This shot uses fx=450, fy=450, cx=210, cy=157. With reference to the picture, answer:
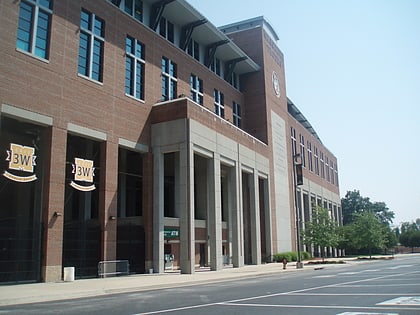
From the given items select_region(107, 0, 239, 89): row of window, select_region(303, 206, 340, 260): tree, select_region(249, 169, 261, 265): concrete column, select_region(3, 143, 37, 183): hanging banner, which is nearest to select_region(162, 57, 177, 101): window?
select_region(107, 0, 239, 89): row of window

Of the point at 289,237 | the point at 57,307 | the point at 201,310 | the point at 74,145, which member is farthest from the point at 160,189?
the point at 289,237

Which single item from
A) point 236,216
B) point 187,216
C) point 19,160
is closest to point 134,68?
point 187,216

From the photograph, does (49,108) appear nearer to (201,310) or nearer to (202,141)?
(202,141)

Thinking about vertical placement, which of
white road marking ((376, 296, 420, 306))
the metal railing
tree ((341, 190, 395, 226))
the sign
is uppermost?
tree ((341, 190, 395, 226))

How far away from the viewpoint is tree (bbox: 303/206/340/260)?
5359 centimetres

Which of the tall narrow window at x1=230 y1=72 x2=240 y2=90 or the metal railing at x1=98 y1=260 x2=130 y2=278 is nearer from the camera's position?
the metal railing at x1=98 y1=260 x2=130 y2=278

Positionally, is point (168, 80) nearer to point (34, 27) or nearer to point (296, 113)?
point (34, 27)

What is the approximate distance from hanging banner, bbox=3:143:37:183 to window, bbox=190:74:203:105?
19.7 m

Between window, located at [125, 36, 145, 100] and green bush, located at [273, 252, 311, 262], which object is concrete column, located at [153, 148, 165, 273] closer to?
window, located at [125, 36, 145, 100]

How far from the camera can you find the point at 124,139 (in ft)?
105

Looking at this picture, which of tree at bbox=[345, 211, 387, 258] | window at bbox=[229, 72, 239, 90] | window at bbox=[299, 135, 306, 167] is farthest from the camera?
window at bbox=[299, 135, 306, 167]

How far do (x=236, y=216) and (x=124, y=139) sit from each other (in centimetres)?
1355

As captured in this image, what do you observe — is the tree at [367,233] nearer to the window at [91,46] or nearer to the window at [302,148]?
the window at [302,148]

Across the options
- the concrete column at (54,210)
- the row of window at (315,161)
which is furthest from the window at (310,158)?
the concrete column at (54,210)
